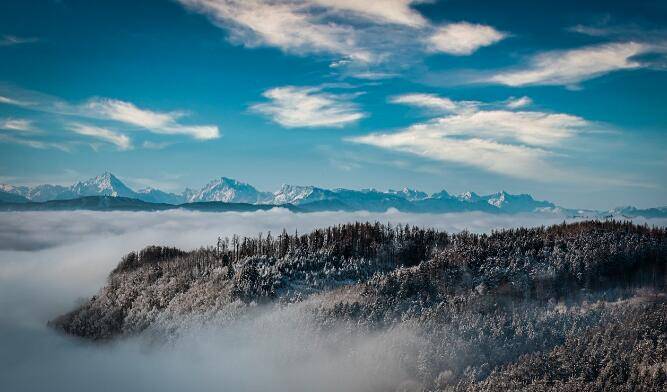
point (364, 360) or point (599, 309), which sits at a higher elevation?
point (599, 309)

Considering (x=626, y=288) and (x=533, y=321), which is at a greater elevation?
(x=626, y=288)

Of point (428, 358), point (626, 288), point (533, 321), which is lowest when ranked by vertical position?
point (428, 358)

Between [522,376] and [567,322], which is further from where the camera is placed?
[567,322]

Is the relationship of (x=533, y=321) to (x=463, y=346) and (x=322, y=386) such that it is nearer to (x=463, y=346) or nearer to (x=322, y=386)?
(x=463, y=346)

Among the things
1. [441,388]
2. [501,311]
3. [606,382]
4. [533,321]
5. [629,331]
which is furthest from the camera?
[501,311]

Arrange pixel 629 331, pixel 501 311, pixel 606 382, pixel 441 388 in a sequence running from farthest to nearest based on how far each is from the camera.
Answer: pixel 501 311 → pixel 441 388 → pixel 629 331 → pixel 606 382

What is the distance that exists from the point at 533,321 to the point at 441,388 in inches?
1608

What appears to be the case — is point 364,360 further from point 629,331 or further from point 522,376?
point 629,331

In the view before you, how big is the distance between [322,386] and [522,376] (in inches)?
2901

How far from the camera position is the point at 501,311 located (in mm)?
190375

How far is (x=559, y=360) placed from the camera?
509 ft

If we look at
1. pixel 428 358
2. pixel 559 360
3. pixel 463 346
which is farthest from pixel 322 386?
pixel 559 360

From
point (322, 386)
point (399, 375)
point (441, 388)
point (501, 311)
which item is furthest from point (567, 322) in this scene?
point (322, 386)

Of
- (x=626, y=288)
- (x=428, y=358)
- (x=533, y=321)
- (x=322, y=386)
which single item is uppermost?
(x=626, y=288)
